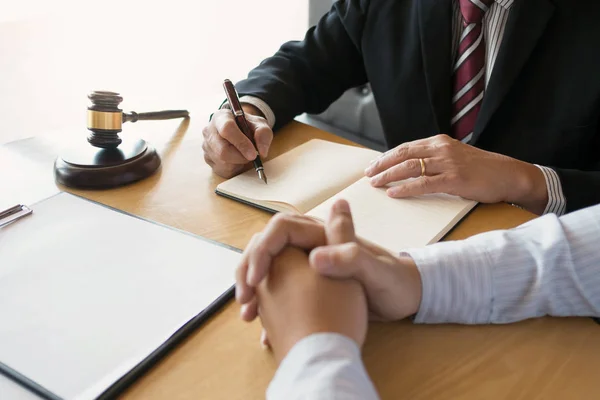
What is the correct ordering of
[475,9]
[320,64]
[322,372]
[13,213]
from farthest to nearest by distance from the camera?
[320,64] < [475,9] < [13,213] < [322,372]

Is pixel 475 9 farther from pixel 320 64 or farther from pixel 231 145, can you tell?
pixel 231 145

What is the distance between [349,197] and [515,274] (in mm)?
257

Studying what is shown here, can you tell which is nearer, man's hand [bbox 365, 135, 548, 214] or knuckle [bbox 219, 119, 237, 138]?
man's hand [bbox 365, 135, 548, 214]

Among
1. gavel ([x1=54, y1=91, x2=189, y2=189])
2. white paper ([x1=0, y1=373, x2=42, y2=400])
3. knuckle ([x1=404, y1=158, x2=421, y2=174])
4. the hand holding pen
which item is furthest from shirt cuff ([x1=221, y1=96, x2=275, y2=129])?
white paper ([x1=0, y1=373, x2=42, y2=400])

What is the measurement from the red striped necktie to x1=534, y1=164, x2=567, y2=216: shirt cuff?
0.94 ft

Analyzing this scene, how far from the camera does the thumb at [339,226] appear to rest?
0.52 metres

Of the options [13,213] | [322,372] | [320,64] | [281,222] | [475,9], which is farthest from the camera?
[320,64]

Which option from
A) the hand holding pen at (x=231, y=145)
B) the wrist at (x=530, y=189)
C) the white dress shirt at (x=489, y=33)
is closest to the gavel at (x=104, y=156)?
the hand holding pen at (x=231, y=145)

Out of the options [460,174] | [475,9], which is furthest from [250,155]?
[475,9]

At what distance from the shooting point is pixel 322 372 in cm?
42

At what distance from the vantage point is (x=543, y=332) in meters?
0.54

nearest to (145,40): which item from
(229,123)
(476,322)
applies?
(229,123)

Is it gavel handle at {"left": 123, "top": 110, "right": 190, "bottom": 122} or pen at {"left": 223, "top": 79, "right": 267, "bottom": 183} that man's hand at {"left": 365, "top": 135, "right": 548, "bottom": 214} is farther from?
gavel handle at {"left": 123, "top": 110, "right": 190, "bottom": 122}

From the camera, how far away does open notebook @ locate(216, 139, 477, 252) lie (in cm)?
67
